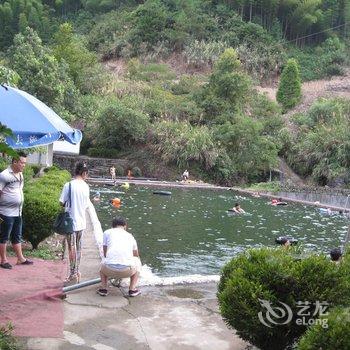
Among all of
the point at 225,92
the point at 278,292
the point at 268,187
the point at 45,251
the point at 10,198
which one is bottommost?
the point at 268,187

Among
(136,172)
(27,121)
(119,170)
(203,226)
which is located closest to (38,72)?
(119,170)

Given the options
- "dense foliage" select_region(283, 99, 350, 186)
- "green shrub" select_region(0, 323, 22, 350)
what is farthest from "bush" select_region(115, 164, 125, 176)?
"green shrub" select_region(0, 323, 22, 350)

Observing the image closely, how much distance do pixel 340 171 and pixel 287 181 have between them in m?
3.82

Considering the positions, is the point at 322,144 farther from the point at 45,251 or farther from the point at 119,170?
the point at 45,251

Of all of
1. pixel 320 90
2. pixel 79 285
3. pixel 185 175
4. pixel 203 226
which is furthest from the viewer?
pixel 320 90

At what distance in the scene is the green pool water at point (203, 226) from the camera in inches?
459

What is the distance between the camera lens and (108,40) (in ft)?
208

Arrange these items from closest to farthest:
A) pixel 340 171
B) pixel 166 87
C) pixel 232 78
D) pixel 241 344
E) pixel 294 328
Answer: pixel 294 328 < pixel 241 344 < pixel 340 171 < pixel 232 78 < pixel 166 87

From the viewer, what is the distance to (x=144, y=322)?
5.51m

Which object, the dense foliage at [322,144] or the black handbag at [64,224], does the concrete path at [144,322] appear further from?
the dense foliage at [322,144]

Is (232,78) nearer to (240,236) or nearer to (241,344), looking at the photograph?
(240,236)

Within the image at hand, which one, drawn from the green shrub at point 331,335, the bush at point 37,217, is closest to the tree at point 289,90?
the bush at point 37,217

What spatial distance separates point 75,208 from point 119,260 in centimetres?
107

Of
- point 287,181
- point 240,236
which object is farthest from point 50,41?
point 240,236
